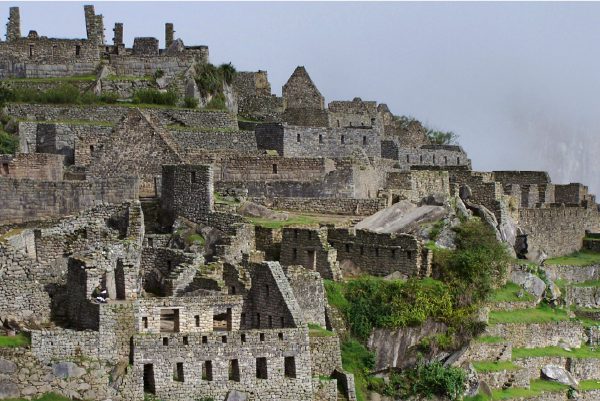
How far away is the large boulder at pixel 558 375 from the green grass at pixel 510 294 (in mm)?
2578

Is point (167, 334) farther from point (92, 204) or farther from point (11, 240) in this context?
point (92, 204)

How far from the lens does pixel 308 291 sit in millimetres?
43594

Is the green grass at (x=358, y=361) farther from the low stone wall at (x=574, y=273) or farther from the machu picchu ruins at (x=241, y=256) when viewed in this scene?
the low stone wall at (x=574, y=273)

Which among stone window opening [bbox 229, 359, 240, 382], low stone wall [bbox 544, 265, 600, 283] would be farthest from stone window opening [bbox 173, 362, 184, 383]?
low stone wall [bbox 544, 265, 600, 283]

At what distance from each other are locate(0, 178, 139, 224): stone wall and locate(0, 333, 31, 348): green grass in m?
9.11

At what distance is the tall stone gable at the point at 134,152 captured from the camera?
52.8m

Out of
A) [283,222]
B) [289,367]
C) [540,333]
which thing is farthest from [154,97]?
[289,367]

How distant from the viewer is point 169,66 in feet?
208

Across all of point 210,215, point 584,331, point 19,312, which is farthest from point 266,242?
point 584,331

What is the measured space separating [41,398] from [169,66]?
1083 inches

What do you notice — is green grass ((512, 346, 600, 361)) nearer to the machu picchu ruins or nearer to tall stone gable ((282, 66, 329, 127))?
the machu picchu ruins

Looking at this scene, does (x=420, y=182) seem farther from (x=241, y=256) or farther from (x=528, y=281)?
(x=241, y=256)

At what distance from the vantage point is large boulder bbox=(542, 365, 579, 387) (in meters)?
51.0

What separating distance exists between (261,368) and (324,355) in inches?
92.6
